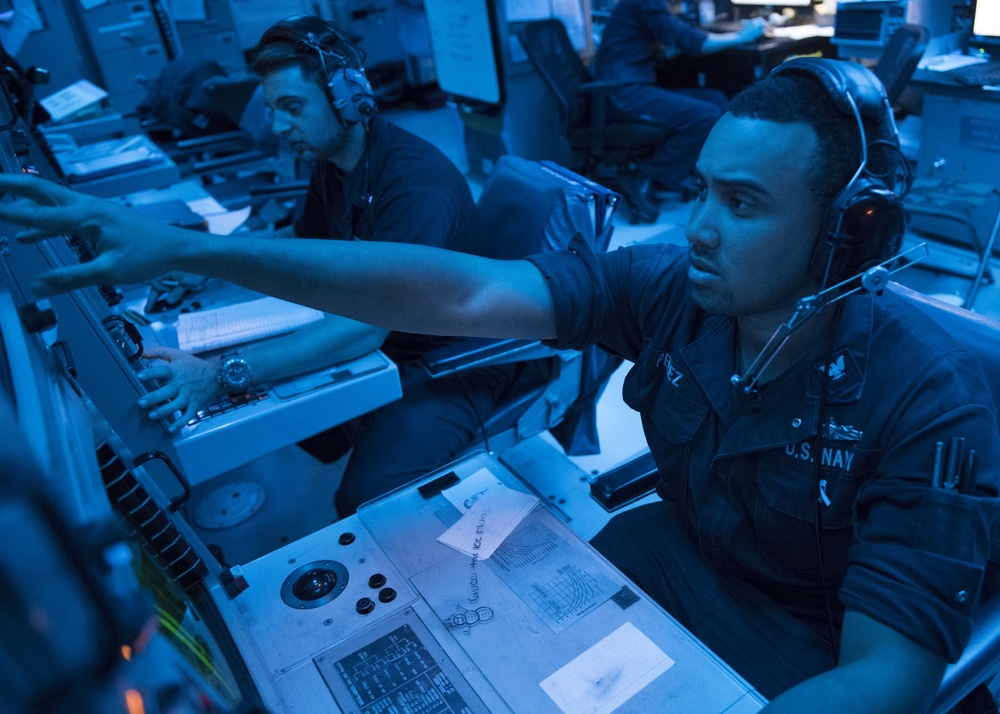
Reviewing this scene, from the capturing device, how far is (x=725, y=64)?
4410mm

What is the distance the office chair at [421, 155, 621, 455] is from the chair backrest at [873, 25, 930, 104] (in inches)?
64.4

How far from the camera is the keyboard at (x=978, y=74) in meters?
2.70

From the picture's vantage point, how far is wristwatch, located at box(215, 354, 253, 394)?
1.26 m

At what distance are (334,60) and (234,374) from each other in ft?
2.50

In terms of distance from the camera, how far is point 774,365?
37.7 inches

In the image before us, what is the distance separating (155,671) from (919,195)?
3037 mm

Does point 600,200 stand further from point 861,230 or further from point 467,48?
point 467,48

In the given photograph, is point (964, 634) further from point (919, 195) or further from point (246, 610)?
point (919, 195)

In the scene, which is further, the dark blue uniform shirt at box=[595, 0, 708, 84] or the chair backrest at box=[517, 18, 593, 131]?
the dark blue uniform shirt at box=[595, 0, 708, 84]

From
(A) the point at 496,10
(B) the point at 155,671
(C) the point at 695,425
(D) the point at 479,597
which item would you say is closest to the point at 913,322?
(C) the point at 695,425

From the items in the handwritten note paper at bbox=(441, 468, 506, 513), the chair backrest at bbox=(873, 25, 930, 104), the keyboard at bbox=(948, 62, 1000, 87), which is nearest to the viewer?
the handwritten note paper at bbox=(441, 468, 506, 513)

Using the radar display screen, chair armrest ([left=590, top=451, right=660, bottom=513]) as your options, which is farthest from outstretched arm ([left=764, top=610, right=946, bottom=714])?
chair armrest ([left=590, top=451, right=660, bottom=513])

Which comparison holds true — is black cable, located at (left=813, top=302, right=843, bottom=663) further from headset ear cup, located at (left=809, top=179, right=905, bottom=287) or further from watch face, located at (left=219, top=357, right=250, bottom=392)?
watch face, located at (left=219, top=357, right=250, bottom=392)

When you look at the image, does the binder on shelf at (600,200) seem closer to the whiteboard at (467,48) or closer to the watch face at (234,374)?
the watch face at (234,374)
